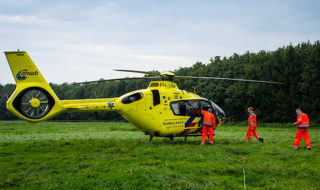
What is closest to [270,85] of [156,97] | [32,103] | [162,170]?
[156,97]

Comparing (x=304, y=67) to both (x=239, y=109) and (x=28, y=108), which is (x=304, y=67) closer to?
(x=239, y=109)

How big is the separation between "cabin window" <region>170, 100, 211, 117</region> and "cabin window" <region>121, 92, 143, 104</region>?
1.72 m

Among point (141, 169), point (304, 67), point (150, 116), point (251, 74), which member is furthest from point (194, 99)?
point (251, 74)

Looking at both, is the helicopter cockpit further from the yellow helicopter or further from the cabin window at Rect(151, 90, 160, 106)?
the cabin window at Rect(151, 90, 160, 106)

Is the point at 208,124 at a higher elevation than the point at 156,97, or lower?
lower

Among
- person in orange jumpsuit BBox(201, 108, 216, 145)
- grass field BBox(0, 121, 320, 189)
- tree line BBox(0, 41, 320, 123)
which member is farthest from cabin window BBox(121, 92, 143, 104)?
tree line BBox(0, 41, 320, 123)

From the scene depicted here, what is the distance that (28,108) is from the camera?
1256cm

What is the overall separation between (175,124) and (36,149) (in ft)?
22.3

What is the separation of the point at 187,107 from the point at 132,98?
9.61ft

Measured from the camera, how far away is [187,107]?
15609 millimetres

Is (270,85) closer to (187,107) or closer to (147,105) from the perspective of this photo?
(187,107)

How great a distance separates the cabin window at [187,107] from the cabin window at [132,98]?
67.8 inches

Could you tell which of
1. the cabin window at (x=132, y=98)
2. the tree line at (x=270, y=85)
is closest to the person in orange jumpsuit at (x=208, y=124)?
the cabin window at (x=132, y=98)

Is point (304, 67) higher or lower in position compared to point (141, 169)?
higher
